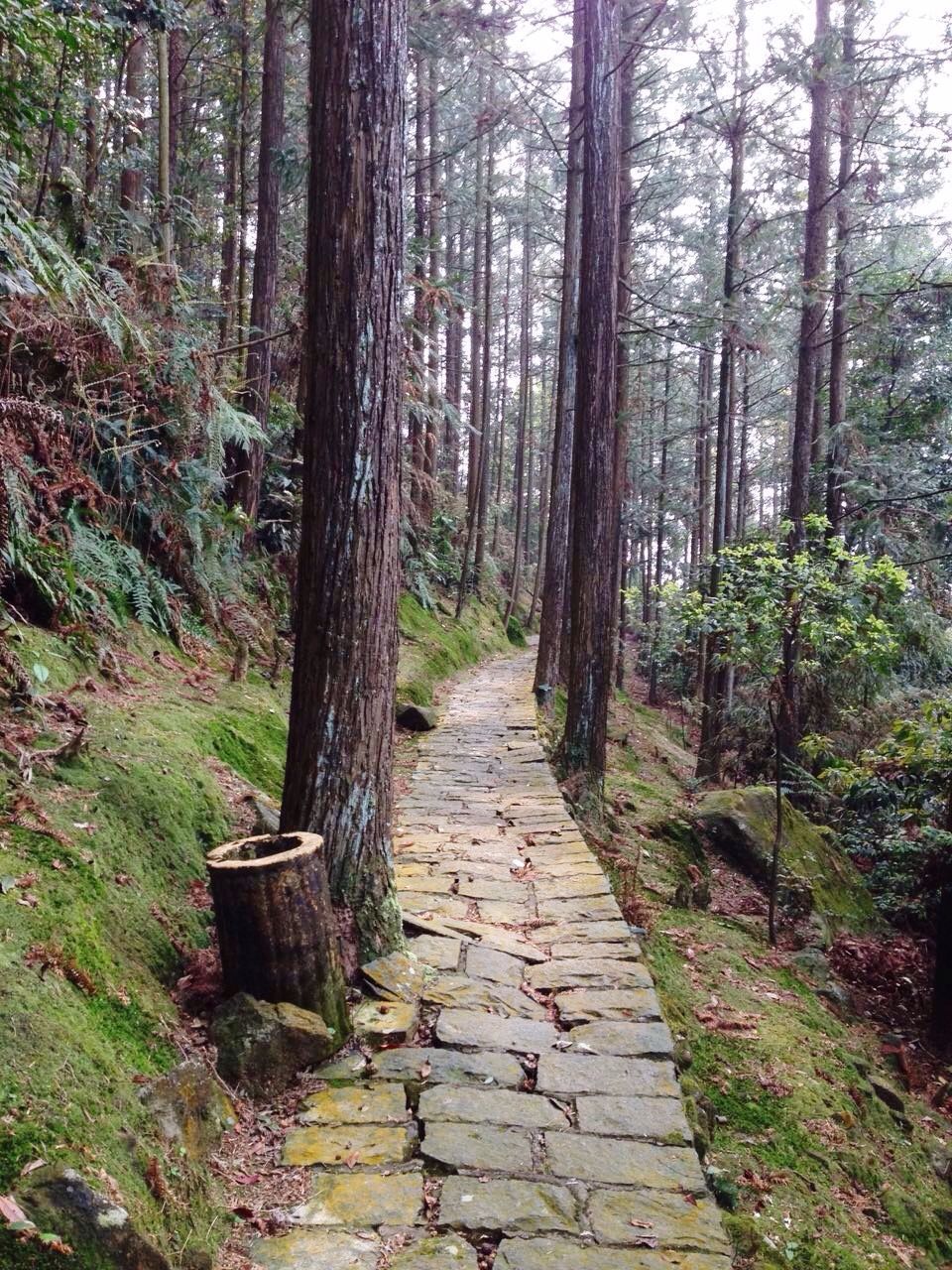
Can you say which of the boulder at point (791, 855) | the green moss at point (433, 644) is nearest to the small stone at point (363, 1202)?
the boulder at point (791, 855)

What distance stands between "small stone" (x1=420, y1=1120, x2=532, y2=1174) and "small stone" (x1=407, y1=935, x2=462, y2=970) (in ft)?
4.10

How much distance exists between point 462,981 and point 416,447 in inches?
619

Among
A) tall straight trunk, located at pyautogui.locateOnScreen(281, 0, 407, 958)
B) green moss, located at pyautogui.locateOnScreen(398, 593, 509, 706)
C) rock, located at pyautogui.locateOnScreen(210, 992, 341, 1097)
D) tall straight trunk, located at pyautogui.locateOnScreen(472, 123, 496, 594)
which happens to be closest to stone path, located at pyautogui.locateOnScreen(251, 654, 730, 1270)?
rock, located at pyautogui.locateOnScreen(210, 992, 341, 1097)

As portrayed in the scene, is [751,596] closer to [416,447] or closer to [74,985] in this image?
[74,985]

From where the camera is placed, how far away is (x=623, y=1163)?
288 centimetres

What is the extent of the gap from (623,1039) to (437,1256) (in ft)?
5.08

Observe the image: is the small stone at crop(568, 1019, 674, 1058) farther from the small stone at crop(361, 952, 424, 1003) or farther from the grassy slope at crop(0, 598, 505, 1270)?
the grassy slope at crop(0, 598, 505, 1270)

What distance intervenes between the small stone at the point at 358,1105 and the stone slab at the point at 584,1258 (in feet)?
2.38

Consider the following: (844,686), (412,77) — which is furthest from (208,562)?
(412,77)

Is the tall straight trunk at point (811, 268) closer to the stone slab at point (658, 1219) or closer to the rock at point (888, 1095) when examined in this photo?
the rock at point (888, 1095)

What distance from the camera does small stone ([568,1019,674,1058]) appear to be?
143 inches

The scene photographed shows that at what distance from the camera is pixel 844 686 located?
486 inches

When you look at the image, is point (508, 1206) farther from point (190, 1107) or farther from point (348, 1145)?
point (190, 1107)

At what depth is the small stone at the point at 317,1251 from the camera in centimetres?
233
